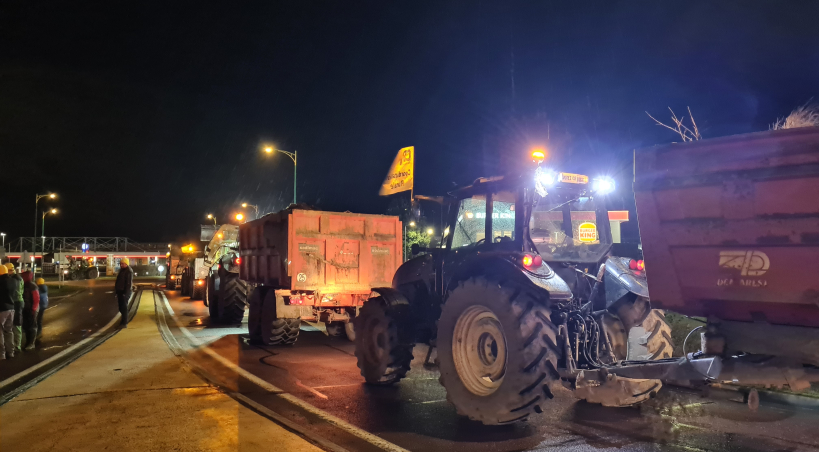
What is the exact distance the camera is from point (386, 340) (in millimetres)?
7426

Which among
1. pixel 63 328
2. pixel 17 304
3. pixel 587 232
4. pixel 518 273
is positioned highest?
pixel 587 232

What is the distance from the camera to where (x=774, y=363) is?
3910 mm

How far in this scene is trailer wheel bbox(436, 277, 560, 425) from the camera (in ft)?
16.9

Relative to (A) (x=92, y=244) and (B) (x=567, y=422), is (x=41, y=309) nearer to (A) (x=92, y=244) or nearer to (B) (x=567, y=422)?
(B) (x=567, y=422)

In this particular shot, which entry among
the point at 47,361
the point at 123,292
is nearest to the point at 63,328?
the point at 123,292

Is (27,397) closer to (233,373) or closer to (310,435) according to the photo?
(233,373)

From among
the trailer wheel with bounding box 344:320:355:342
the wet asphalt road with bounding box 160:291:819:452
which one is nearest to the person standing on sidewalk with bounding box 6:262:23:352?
the wet asphalt road with bounding box 160:291:819:452

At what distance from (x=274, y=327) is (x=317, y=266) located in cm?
159

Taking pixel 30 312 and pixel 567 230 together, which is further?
pixel 30 312

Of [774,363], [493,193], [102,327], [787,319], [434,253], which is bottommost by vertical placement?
[102,327]

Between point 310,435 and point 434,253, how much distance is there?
279cm

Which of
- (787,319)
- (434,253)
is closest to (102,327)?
(434,253)

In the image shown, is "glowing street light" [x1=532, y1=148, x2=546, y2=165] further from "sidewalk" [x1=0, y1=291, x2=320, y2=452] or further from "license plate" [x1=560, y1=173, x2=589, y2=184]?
"sidewalk" [x1=0, y1=291, x2=320, y2=452]

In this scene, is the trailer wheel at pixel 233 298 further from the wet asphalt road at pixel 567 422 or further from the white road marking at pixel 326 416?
the wet asphalt road at pixel 567 422
